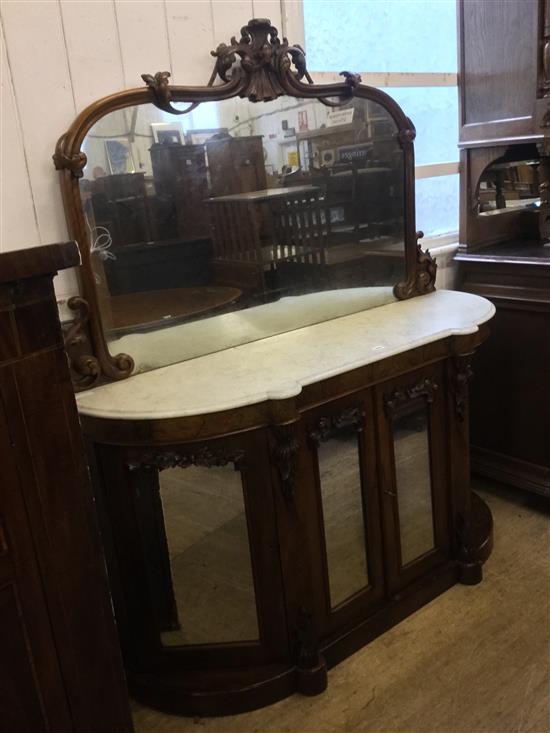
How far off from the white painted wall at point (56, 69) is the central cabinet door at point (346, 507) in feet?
2.48

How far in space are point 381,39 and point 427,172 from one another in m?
0.52

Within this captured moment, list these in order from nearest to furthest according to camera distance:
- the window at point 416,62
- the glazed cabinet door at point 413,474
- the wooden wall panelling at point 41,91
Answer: the wooden wall panelling at point 41,91 < the glazed cabinet door at point 413,474 < the window at point 416,62

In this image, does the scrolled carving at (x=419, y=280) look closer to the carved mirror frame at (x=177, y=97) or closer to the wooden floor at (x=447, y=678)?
the carved mirror frame at (x=177, y=97)

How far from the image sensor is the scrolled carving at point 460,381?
1.97 metres

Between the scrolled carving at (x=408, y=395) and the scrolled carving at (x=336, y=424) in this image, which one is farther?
the scrolled carving at (x=408, y=395)

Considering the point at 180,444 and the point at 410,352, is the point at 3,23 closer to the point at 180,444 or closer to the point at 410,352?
the point at 180,444

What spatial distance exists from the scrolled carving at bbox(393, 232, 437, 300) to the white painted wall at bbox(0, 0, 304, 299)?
3.23 feet

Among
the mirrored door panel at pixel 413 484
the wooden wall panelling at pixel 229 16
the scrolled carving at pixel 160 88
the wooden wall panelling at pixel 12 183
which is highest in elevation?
the wooden wall panelling at pixel 229 16

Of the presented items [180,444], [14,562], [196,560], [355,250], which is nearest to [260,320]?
[355,250]

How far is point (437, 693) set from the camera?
175 cm

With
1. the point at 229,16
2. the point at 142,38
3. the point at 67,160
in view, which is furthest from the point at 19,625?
the point at 229,16

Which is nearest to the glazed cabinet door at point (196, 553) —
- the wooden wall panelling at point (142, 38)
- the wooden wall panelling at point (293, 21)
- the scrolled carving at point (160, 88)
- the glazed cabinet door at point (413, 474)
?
the glazed cabinet door at point (413, 474)

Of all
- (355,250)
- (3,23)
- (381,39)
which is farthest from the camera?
(381,39)

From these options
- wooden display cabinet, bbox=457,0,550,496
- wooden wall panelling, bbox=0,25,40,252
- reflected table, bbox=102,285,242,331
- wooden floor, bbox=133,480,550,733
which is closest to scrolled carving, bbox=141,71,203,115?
wooden wall panelling, bbox=0,25,40,252
